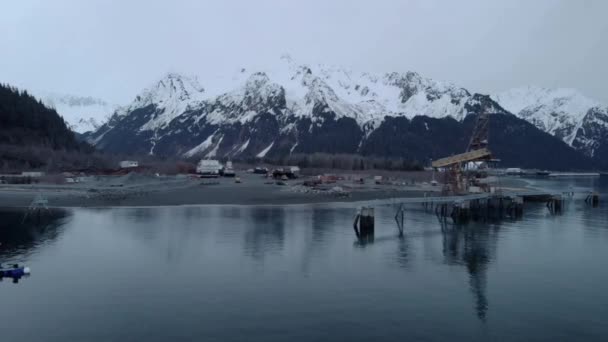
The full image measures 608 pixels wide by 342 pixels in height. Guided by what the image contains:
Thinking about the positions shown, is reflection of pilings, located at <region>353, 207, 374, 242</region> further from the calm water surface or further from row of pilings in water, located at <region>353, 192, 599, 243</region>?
→ the calm water surface

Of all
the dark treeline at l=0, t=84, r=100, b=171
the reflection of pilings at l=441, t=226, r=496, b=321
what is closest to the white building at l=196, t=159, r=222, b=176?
the dark treeline at l=0, t=84, r=100, b=171

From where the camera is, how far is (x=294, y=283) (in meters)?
30.4

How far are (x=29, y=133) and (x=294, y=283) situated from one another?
450ft

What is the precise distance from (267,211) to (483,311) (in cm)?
3806

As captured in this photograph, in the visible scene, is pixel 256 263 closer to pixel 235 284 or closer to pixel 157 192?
pixel 235 284

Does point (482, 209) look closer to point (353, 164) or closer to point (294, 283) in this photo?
point (294, 283)

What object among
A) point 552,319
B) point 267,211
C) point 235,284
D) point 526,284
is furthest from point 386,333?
point 267,211

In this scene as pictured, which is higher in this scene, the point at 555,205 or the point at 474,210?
the point at 555,205

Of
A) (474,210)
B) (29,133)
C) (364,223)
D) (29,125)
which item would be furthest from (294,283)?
(29,125)

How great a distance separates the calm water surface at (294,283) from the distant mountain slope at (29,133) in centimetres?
8096

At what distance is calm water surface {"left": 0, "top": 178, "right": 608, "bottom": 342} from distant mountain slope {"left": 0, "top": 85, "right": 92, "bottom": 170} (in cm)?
8096

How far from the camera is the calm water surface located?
922 inches

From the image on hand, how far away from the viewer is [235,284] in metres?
30.0

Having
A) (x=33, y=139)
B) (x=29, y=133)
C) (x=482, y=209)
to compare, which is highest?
(x=29, y=133)
